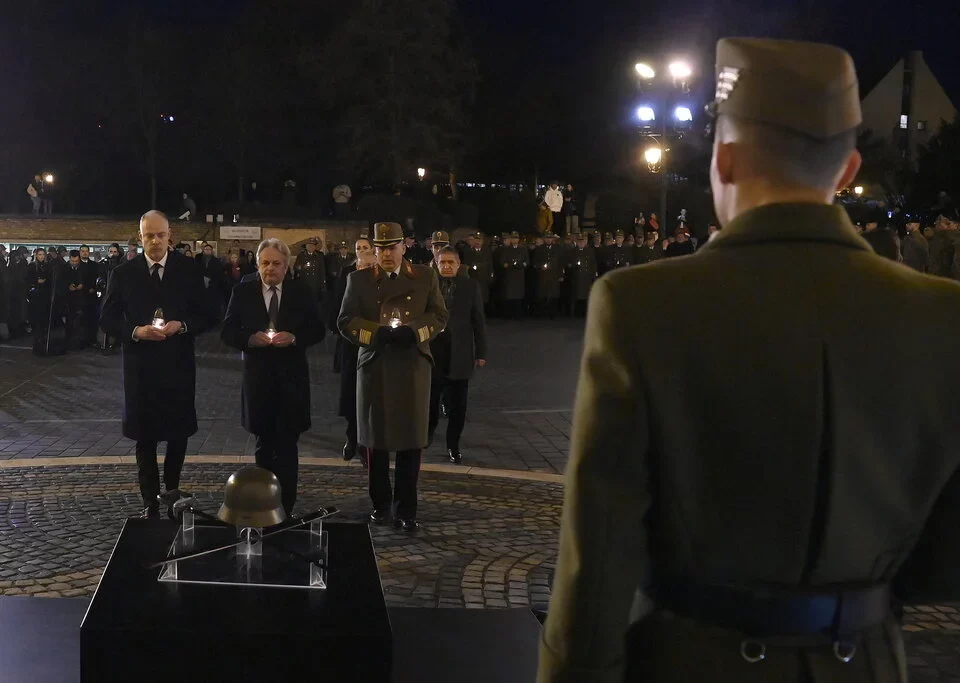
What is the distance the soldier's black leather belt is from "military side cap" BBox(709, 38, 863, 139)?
84cm

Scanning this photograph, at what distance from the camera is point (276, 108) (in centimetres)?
5497

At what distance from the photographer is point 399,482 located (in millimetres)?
7738

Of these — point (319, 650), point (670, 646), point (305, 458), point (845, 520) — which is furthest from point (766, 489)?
point (305, 458)

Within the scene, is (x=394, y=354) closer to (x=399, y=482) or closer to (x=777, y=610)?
(x=399, y=482)

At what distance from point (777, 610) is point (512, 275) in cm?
2635

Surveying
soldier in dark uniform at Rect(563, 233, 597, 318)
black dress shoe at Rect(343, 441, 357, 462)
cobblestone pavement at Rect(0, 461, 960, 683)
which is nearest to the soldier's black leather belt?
cobblestone pavement at Rect(0, 461, 960, 683)

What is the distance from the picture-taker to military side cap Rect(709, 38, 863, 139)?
2059mm

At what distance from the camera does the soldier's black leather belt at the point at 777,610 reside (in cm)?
202

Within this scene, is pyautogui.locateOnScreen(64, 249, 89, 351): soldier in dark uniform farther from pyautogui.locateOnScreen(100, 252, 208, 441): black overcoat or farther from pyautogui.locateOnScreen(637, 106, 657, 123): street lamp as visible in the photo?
pyautogui.locateOnScreen(100, 252, 208, 441): black overcoat

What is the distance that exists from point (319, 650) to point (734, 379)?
1870mm

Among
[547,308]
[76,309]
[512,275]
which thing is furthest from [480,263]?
[76,309]

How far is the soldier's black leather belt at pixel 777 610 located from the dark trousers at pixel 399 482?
5732mm

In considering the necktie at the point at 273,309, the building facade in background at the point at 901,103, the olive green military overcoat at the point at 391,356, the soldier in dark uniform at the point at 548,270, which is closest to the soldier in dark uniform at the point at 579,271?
the soldier in dark uniform at the point at 548,270

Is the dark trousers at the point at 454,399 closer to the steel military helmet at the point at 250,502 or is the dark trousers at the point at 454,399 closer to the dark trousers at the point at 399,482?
the dark trousers at the point at 399,482
